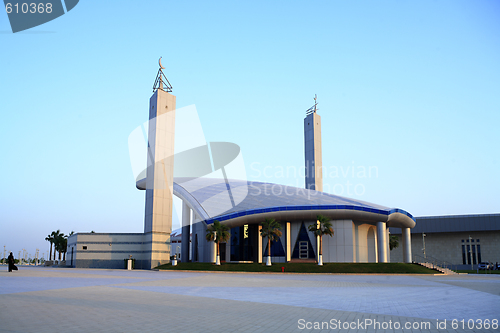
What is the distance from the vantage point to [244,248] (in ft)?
204

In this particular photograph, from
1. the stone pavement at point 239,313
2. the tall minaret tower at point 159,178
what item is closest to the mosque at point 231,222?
the tall minaret tower at point 159,178

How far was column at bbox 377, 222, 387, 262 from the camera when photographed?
5262cm

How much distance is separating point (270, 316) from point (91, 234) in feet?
170

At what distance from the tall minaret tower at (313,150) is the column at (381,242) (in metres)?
22.0

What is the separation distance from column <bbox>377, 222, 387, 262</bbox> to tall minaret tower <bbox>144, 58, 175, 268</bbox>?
28.6m

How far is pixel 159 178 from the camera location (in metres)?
55.6

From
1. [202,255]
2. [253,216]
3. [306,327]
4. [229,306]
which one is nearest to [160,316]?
[229,306]

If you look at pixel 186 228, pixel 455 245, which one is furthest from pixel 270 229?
pixel 455 245

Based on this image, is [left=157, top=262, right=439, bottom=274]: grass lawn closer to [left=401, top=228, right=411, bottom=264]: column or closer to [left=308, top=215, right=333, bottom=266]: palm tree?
[left=308, top=215, right=333, bottom=266]: palm tree

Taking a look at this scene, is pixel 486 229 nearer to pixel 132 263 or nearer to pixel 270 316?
pixel 132 263

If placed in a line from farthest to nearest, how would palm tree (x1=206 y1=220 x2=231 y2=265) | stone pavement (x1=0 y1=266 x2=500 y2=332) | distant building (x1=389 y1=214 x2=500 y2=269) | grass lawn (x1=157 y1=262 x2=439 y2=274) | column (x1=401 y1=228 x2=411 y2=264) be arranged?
distant building (x1=389 y1=214 x2=500 y2=269), column (x1=401 y1=228 x2=411 y2=264), palm tree (x1=206 y1=220 x2=231 y2=265), grass lawn (x1=157 y1=262 x2=439 y2=274), stone pavement (x1=0 y1=266 x2=500 y2=332)

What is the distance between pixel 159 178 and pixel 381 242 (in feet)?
103

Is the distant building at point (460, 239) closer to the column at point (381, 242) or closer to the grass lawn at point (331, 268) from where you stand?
the column at point (381, 242)

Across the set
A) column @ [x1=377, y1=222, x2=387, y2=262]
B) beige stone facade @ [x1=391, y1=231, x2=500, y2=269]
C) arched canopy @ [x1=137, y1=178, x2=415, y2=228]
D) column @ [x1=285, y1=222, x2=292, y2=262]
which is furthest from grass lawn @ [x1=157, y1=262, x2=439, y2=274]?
beige stone facade @ [x1=391, y1=231, x2=500, y2=269]
